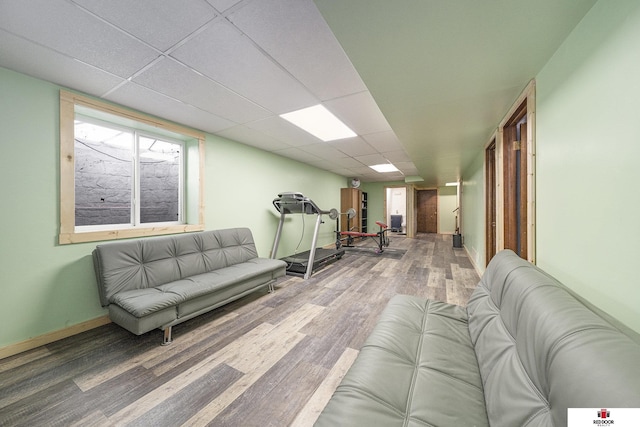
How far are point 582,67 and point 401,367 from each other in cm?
180

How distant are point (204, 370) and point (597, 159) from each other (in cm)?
266

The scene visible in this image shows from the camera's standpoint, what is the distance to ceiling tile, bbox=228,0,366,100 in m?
1.28

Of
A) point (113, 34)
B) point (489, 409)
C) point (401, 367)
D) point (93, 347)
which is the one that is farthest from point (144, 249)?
point (489, 409)

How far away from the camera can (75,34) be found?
145 centimetres

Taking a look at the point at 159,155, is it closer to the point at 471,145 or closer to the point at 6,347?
the point at 6,347

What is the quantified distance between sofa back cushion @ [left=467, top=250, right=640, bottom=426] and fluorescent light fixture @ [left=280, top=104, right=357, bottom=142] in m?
2.38

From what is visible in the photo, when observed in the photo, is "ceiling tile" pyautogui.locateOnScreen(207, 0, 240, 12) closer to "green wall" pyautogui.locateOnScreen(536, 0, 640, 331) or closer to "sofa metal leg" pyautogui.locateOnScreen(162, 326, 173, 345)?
"green wall" pyautogui.locateOnScreen(536, 0, 640, 331)

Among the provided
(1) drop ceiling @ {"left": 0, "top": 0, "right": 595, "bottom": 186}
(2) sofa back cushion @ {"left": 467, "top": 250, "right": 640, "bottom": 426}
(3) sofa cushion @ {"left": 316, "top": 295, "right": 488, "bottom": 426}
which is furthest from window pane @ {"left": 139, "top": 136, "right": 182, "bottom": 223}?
(2) sofa back cushion @ {"left": 467, "top": 250, "right": 640, "bottom": 426}

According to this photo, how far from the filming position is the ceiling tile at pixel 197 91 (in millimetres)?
1852

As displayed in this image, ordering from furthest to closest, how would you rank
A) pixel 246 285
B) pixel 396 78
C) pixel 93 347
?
pixel 246 285, pixel 93 347, pixel 396 78

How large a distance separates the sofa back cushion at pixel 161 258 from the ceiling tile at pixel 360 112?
7.37 ft

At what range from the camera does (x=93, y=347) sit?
1.92 metres

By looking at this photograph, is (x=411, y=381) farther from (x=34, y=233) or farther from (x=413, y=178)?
(x=413, y=178)

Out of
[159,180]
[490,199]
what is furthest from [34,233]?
[490,199]
